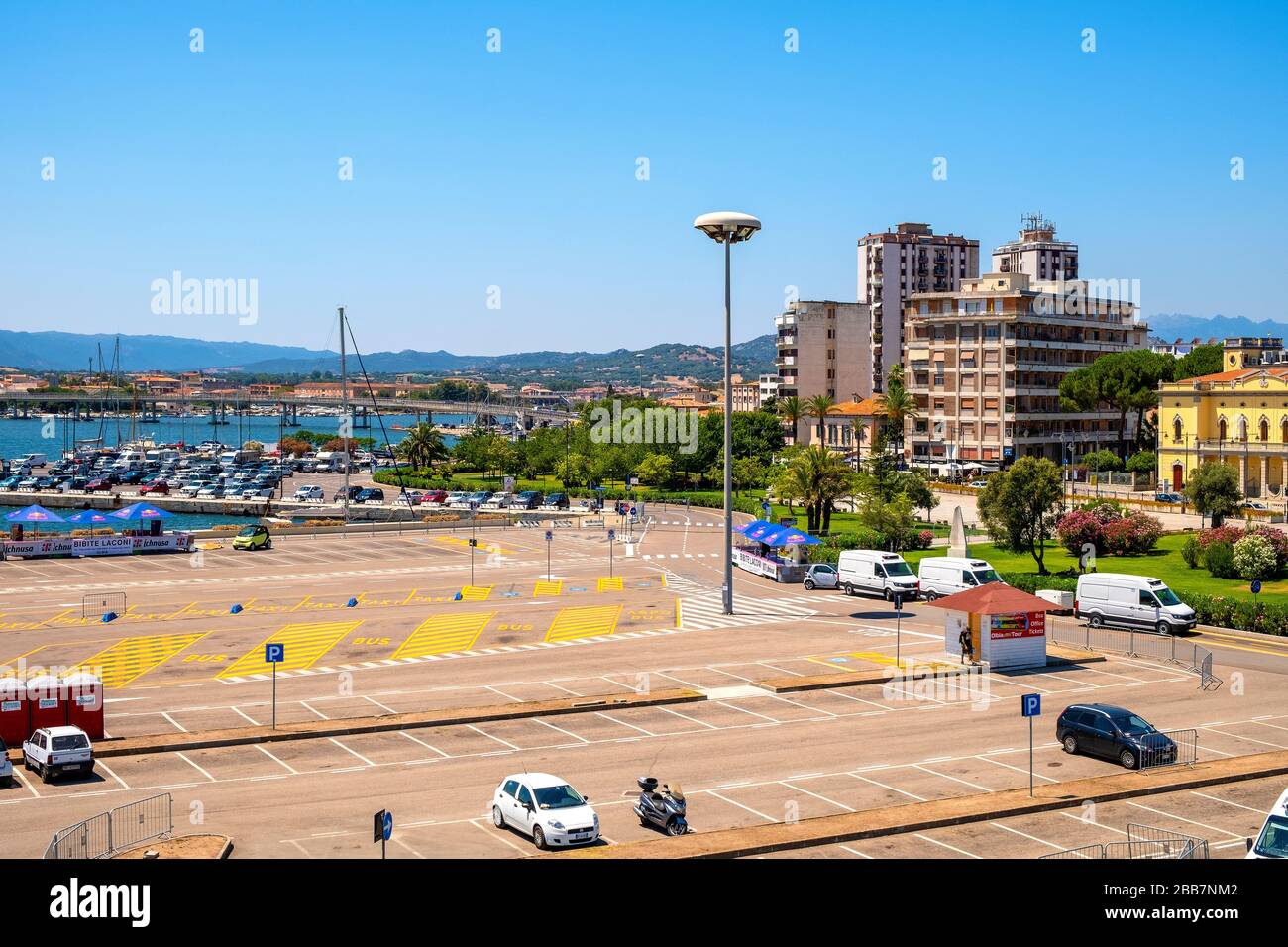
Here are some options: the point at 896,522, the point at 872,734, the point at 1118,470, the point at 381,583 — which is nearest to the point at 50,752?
the point at 872,734

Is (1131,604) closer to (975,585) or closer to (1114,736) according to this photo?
(975,585)

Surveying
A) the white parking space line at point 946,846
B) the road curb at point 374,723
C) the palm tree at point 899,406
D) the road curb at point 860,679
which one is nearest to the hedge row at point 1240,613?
the road curb at point 860,679

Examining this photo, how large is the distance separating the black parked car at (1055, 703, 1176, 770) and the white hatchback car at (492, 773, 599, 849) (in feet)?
42.3

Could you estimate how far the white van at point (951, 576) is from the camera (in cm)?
5359

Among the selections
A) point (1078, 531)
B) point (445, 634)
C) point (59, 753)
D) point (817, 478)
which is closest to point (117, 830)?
point (59, 753)

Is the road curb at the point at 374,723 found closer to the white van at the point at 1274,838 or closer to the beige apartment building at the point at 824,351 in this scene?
the white van at the point at 1274,838

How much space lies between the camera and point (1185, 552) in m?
62.9

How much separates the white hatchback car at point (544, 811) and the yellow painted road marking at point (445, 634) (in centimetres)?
1985

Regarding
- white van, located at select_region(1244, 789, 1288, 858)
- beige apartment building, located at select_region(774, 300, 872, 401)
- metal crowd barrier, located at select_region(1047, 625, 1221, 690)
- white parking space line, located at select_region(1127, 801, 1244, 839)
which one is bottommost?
metal crowd barrier, located at select_region(1047, 625, 1221, 690)

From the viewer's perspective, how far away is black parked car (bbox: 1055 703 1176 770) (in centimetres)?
2811

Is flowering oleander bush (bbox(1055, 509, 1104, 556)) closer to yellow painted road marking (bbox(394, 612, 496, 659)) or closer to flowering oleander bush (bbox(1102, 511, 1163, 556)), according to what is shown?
flowering oleander bush (bbox(1102, 511, 1163, 556))

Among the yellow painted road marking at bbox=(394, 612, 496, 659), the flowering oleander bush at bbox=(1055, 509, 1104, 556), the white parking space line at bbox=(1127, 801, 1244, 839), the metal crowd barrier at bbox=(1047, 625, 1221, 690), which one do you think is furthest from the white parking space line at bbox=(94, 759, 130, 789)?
the flowering oleander bush at bbox=(1055, 509, 1104, 556)

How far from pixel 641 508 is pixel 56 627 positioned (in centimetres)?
5583
